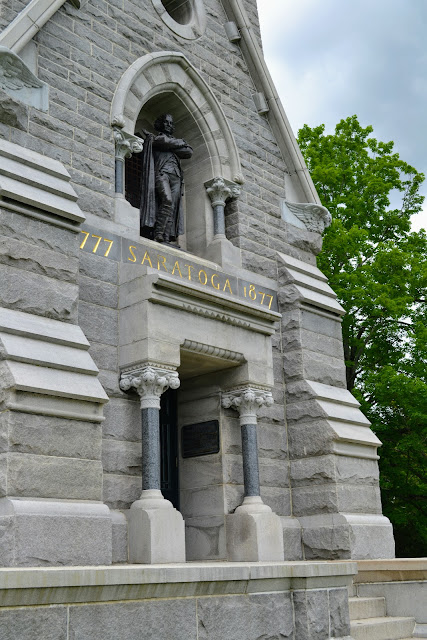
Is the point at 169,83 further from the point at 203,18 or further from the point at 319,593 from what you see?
the point at 319,593

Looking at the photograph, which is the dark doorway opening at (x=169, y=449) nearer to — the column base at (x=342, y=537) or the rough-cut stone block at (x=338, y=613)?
the column base at (x=342, y=537)

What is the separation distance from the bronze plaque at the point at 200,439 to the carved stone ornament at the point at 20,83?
4.94 metres

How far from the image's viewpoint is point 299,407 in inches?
491

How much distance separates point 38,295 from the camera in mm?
9062

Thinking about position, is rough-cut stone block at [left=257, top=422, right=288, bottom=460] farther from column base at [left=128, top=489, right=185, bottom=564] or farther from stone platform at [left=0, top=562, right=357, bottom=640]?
stone platform at [left=0, top=562, right=357, bottom=640]

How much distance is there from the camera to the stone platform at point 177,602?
5.13 meters

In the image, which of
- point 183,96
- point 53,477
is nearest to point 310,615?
point 53,477

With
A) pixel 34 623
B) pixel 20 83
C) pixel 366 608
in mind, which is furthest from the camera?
pixel 20 83

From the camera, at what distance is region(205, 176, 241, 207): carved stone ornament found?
1298 cm

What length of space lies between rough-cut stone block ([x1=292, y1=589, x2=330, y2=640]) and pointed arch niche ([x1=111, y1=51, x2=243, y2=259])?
6535 millimetres

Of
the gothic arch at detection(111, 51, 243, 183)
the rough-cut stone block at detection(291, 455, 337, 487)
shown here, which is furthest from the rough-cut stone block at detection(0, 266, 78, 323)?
the rough-cut stone block at detection(291, 455, 337, 487)

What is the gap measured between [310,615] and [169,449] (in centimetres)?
524

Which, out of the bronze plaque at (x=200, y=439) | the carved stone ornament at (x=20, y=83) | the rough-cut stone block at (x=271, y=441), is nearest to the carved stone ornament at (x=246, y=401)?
the bronze plaque at (x=200, y=439)

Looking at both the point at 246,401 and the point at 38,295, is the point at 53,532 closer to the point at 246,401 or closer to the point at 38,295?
the point at 38,295
